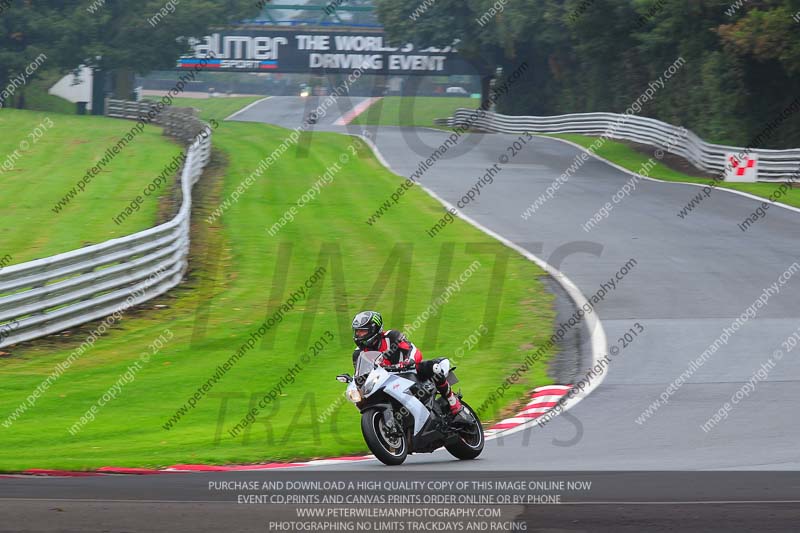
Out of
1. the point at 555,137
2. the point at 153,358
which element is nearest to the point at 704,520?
the point at 153,358

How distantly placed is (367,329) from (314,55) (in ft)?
223

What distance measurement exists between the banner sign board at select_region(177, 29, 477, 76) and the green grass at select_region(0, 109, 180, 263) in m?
20.6

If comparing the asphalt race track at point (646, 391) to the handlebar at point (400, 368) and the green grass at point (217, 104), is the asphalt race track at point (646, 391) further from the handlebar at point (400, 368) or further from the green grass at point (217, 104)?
the green grass at point (217, 104)

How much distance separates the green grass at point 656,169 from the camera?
31.0 meters

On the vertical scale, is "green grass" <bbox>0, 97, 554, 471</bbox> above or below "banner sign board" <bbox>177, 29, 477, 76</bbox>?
above

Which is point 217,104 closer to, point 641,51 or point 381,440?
point 641,51

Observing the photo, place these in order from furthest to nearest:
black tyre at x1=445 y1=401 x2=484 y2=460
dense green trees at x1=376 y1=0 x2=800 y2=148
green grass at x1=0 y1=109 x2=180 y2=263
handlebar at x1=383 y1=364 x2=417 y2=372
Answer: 1. dense green trees at x1=376 y1=0 x2=800 y2=148
2. green grass at x1=0 y1=109 x2=180 y2=263
3. black tyre at x1=445 y1=401 x2=484 y2=460
4. handlebar at x1=383 y1=364 x2=417 y2=372

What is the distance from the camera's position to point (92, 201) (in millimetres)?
29312

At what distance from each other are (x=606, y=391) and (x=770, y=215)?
50.3 feet

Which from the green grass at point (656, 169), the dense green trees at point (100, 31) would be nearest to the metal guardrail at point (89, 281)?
the green grass at point (656, 169)

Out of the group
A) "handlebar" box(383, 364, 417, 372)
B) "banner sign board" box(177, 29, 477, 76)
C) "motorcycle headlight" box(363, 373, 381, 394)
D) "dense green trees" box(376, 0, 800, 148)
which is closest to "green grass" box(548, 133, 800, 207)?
"dense green trees" box(376, 0, 800, 148)

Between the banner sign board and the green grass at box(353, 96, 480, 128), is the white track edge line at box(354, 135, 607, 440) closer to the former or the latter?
the banner sign board

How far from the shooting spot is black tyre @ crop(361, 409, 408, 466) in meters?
10.0

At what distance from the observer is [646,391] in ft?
45.9
